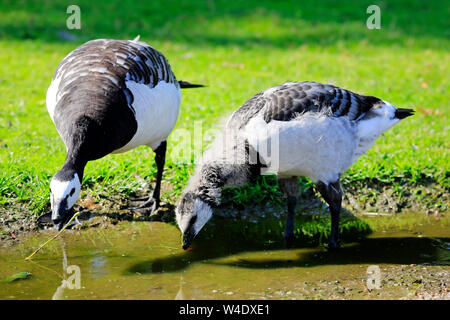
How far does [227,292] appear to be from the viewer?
420 cm

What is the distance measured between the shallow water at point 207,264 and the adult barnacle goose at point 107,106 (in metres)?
0.44

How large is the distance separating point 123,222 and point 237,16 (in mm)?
8665

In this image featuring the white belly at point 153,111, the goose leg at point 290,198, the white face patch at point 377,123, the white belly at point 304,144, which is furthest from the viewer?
the goose leg at point 290,198

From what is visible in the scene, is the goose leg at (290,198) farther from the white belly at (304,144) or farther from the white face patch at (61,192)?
the white face patch at (61,192)

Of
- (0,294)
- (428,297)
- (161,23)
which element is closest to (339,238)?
(428,297)

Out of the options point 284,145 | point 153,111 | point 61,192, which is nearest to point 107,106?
point 153,111

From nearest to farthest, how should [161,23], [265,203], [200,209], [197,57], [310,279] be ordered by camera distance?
1. [310,279]
2. [200,209]
3. [265,203]
4. [197,57]
5. [161,23]

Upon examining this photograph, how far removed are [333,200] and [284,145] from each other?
837 millimetres

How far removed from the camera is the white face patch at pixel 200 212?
4754 millimetres

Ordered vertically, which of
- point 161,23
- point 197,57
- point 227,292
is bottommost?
point 227,292

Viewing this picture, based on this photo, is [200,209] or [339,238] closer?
[200,209]

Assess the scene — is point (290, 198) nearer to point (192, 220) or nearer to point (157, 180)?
point (192, 220)

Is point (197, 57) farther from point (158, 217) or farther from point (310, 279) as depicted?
point (310, 279)

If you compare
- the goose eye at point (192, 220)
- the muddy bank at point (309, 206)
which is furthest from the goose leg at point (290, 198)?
the goose eye at point (192, 220)
